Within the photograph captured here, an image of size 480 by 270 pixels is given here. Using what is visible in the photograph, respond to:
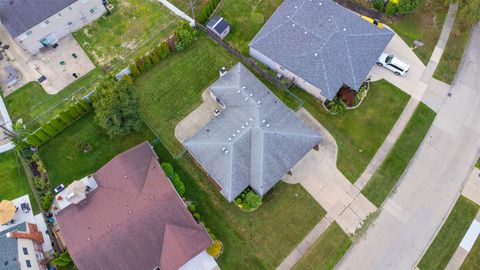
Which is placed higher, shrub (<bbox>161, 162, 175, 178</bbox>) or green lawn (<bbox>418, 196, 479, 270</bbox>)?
shrub (<bbox>161, 162, 175, 178</bbox>)

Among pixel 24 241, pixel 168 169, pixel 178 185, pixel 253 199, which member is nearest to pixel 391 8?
pixel 253 199

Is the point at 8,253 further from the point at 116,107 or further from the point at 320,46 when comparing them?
the point at 320,46

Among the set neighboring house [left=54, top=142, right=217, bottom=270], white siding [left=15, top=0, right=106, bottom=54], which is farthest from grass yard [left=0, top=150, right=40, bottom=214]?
white siding [left=15, top=0, right=106, bottom=54]

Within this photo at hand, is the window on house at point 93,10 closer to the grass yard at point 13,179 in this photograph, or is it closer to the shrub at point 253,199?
the grass yard at point 13,179

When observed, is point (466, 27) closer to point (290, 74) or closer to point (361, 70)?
point (361, 70)

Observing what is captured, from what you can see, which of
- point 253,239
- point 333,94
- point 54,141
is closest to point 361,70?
point 333,94

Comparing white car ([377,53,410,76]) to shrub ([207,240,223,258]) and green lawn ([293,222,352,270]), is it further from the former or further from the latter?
shrub ([207,240,223,258])
